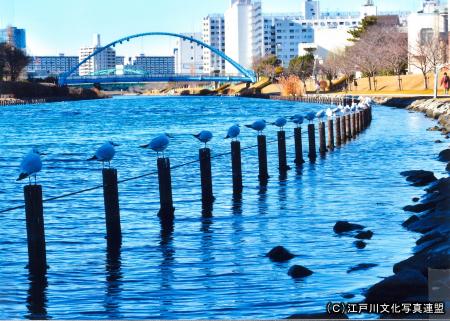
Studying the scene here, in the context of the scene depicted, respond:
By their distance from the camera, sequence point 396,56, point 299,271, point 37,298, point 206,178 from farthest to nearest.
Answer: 1. point 396,56
2. point 206,178
3. point 299,271
4. point 37,298

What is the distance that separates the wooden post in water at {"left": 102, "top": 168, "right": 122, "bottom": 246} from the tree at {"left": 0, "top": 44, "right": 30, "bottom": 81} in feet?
436

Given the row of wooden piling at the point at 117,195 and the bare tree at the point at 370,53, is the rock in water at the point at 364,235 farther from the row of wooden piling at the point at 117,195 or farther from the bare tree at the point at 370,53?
the bare tree at the point at 370,53

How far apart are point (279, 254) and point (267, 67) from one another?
532 feet

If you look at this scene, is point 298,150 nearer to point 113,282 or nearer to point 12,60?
point 113,282

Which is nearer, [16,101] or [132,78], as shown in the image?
[16,101]

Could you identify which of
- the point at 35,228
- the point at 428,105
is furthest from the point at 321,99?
the point at 35,228

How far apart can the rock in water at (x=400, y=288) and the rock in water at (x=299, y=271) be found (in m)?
2.42

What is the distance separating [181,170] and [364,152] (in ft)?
24.9

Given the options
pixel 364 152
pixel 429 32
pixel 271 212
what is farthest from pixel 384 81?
pixel 271 212

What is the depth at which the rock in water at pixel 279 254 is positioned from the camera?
1395 centimetres

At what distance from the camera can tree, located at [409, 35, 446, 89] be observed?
86000 mm

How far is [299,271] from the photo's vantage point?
41.9 feet

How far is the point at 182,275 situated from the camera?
43.2ft

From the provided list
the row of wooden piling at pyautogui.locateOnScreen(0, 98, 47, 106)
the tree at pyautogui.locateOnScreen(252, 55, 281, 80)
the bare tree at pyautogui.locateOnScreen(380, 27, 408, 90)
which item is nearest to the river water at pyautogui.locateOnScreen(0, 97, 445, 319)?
the bare tree at pyautogui.locateOnScreen(380, 27, 408, 90)
